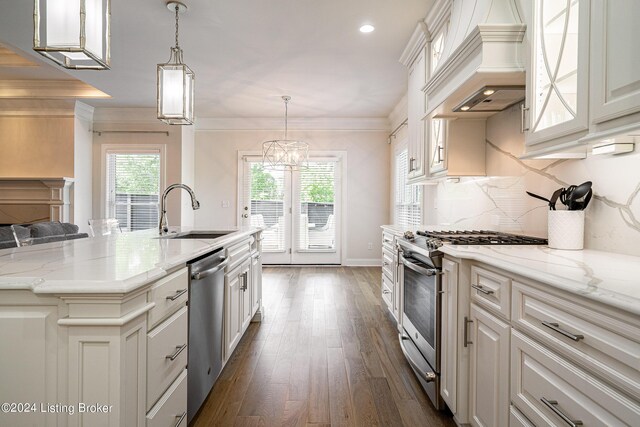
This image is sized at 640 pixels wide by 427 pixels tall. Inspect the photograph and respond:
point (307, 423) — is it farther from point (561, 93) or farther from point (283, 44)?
point (283, 44)

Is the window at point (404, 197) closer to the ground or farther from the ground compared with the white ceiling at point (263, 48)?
closer to the ground

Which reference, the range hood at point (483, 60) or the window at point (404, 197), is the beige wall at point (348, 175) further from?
the range hood at point (483, 60)

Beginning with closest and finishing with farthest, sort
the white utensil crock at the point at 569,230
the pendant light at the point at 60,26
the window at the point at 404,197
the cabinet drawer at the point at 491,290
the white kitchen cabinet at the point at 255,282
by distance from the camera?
the cabinet drawer at the point at 491,290 → the pendant light at the point at 60,26 → the white utensil crock at the point at 569,230 → the white kitchen cabinet at the point at 255,282 → the window at the point at 404,197

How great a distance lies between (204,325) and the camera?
6.03 ft

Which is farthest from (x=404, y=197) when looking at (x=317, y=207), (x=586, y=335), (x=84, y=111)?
(x=84, y=111)

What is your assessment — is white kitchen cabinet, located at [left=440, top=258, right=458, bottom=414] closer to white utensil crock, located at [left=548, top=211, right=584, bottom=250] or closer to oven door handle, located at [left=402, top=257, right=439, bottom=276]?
oven door handle, located at [left=402, top=257, right=439, bottom=276]

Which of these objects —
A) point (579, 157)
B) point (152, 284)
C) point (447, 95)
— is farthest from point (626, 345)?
point (447, 95)

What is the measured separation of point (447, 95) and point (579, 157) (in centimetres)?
79

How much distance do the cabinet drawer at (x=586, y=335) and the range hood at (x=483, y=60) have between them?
113 centimetres

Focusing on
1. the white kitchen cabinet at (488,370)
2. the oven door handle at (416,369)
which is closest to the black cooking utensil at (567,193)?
the white kitchen cabinet at (488,370)

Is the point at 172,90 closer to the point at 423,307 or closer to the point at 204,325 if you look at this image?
the point at 204,325

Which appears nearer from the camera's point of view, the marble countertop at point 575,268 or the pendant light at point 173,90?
the marble countertop at point 575,268

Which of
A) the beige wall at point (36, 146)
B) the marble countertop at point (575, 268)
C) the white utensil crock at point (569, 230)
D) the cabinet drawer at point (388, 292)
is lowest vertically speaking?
the cabinet drawer at point (388, 292)

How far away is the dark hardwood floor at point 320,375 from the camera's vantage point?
1.85 metres
